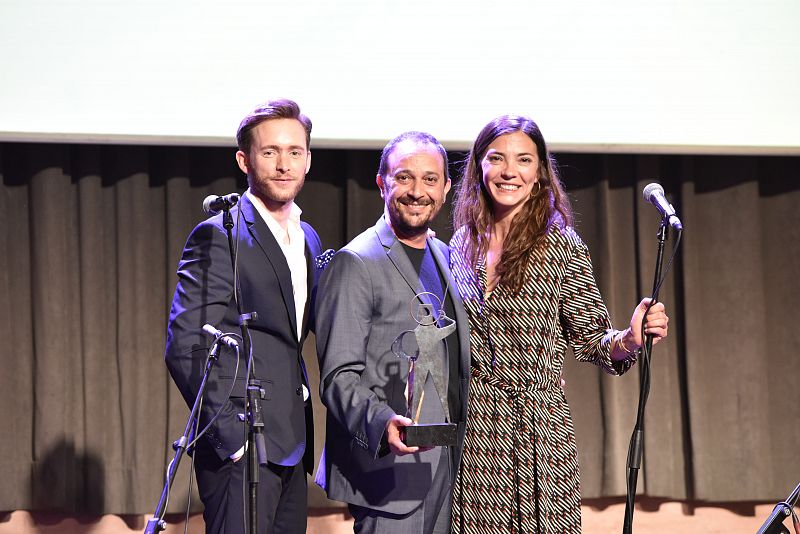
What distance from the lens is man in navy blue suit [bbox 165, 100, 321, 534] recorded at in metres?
2.30

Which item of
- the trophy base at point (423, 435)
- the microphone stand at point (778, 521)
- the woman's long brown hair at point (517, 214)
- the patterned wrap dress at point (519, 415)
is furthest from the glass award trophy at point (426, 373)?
the microphone stand at point (778, 521)

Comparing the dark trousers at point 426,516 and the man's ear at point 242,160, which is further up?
the man's ear at point 242,160

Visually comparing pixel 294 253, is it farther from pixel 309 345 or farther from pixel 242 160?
pixel 309 345

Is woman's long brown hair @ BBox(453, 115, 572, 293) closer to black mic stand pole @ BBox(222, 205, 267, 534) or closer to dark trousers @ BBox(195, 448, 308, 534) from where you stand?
black mic stand pole @ BBox(222, 205, 267, 534)

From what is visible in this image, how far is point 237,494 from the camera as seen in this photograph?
7.55 feet

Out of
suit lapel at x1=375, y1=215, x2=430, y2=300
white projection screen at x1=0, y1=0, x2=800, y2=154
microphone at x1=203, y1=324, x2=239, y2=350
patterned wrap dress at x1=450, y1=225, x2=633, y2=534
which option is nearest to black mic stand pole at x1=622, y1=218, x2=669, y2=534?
patterned wrap dress at x1=450, y1=225, x2=633, y2=534

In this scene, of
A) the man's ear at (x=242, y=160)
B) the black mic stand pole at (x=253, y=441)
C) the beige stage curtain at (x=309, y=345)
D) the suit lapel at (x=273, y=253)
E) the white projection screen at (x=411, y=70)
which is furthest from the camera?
the beige stage curtain at (x=309, y=345)

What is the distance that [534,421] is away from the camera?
218 centimetres

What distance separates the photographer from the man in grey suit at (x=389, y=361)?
2.05 metres

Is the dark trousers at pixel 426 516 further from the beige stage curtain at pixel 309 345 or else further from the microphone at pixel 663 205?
the beige stage curtain at pixel 309 345

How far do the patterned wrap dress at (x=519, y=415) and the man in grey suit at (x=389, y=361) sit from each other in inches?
2.7

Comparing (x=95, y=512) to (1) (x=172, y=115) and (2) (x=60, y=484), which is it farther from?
(1) (x=172, y=115)

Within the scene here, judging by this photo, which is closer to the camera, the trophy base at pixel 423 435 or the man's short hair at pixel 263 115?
the trophy base at pixel 423 435

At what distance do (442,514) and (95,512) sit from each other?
240 cm
